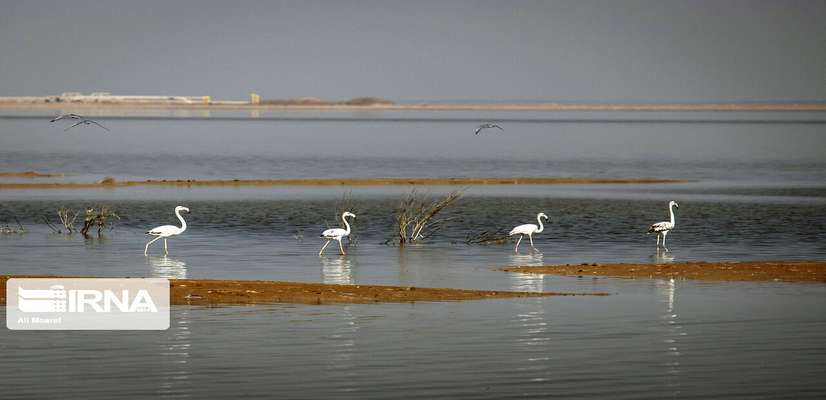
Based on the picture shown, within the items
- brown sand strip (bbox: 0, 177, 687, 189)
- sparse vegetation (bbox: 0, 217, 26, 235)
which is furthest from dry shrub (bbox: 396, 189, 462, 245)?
brown sand strip (bbox: 0, 177, 687, 189)

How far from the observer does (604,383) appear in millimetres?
15883

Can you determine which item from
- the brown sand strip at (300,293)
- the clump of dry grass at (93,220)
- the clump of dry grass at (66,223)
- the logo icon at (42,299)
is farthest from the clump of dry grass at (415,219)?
the logo icon at (42,299)

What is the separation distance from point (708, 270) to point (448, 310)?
705 cm

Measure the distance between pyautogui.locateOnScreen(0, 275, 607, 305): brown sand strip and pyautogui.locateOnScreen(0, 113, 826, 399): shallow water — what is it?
0.66 meters

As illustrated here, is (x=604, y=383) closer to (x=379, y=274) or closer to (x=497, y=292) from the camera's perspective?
(x=497, y=292)

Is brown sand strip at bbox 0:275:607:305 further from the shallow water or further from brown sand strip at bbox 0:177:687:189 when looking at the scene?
brown sand strip at bbox 0:177:687:189

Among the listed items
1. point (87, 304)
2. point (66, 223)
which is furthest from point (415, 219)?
point (87, 304)

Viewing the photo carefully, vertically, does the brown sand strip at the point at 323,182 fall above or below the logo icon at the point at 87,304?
above

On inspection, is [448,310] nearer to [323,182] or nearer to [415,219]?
[415,219]

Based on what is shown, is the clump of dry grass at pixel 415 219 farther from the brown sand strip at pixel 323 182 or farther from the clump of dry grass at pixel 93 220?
the brown sand strip at pixel 323 182

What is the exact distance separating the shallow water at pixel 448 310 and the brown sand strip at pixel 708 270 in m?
0.83

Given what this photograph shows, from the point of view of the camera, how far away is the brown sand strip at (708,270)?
1006 inches

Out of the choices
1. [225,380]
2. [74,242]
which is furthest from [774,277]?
[74,242]

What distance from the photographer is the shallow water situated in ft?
52.7
